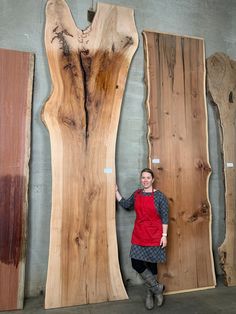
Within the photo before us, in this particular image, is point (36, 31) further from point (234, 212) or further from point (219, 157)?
point (234, 212)

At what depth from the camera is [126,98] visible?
271cm

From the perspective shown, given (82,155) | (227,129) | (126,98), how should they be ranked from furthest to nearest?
(227,129) < (126,98) < (82,155)

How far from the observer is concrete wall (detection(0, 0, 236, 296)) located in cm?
242

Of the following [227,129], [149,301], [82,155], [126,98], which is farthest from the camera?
[227,129]

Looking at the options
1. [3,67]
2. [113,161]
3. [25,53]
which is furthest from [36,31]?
[113,161]


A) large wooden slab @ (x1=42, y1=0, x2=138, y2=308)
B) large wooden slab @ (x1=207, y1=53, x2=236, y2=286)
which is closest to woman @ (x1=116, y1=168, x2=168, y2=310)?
large wooden slab @ (x1=42, y1=0, x2=138, y2=308)

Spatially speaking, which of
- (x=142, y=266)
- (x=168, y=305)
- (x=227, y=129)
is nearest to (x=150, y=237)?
(x=142, y=266)

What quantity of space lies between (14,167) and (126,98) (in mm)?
1137

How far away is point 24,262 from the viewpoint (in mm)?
2232

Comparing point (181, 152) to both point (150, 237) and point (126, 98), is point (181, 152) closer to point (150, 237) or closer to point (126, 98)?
point (126, 98)

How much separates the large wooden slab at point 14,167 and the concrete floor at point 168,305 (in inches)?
6.9

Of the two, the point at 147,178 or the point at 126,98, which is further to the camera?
the point at 126,98

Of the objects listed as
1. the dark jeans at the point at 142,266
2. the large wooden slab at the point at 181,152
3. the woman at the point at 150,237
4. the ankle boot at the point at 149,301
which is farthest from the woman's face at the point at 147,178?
the ankle boot at the point at 149,301

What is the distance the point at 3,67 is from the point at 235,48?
2328mm
